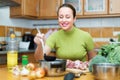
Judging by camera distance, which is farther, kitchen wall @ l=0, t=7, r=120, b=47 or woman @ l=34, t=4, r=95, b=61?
kitchen wall @ l=0, t=7, r=120, b=47

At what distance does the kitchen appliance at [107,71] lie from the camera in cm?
120

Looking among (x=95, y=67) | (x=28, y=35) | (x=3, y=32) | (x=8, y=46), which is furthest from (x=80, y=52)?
(x=28, y=35)

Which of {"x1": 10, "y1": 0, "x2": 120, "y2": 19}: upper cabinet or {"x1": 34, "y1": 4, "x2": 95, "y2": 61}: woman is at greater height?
{"x1": 10, "y1": 0, "x2": 120, "y2": 19}: upper cabinet

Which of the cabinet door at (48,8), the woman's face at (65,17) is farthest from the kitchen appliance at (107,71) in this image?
the cabinet door at (48,8)

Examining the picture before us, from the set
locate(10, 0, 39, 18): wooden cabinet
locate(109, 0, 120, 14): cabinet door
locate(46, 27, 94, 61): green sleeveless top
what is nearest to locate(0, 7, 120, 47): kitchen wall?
locate(10, 0, 39, 18): wooden cabinet

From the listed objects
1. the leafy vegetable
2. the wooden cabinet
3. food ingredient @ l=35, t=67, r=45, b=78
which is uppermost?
the wooden cabinet

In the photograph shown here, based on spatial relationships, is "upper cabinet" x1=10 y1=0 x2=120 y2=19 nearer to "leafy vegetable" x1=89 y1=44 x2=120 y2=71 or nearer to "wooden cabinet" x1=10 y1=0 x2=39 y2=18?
"wooden cabinet" x1=10 y1=0 x2=39 y2=18

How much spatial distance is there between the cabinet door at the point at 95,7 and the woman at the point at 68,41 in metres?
1.57

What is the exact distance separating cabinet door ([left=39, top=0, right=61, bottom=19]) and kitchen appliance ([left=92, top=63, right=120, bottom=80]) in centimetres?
276

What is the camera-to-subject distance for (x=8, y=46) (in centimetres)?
324

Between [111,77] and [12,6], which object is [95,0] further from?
[111,77]

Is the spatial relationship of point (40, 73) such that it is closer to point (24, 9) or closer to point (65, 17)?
point (65, 17)

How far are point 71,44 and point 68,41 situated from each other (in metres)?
0.05

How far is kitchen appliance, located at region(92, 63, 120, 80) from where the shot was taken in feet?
3.94
